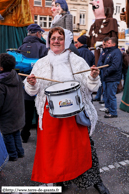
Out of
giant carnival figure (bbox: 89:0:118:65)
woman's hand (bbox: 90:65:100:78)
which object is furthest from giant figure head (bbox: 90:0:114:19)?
woman's hand (bbox: 90:65:100:78)

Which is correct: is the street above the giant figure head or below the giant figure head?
below

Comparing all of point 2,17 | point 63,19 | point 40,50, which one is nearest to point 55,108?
point 63,19

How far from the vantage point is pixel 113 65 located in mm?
4820

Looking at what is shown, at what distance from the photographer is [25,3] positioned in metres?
4.67

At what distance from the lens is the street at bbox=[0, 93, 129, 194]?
249cm

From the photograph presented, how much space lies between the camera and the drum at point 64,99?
5.86 feet

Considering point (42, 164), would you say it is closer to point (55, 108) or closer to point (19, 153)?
point (55, 108)

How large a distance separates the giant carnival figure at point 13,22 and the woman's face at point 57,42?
9.53 feet

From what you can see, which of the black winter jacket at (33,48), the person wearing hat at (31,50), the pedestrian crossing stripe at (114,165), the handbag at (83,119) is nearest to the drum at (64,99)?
the handbag at (83,119)

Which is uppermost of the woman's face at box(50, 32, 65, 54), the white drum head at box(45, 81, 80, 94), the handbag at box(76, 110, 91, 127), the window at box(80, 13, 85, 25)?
the window at box(80, 13, 85, 25)

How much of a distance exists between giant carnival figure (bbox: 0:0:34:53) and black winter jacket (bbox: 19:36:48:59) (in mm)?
1334

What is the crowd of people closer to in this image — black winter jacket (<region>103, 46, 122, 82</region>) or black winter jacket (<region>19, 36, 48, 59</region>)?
black winter jacket (<region>19, 36, 48, 59</region>)

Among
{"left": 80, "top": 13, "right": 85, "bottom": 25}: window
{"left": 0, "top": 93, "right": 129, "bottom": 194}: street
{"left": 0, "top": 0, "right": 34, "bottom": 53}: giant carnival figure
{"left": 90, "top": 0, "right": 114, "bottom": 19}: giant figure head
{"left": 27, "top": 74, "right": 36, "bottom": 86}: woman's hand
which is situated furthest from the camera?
{"left": 80, "top": 13, "right": 85, "bottom": 25}: window

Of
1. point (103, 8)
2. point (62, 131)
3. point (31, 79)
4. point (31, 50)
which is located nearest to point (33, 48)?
point (31, 50)
